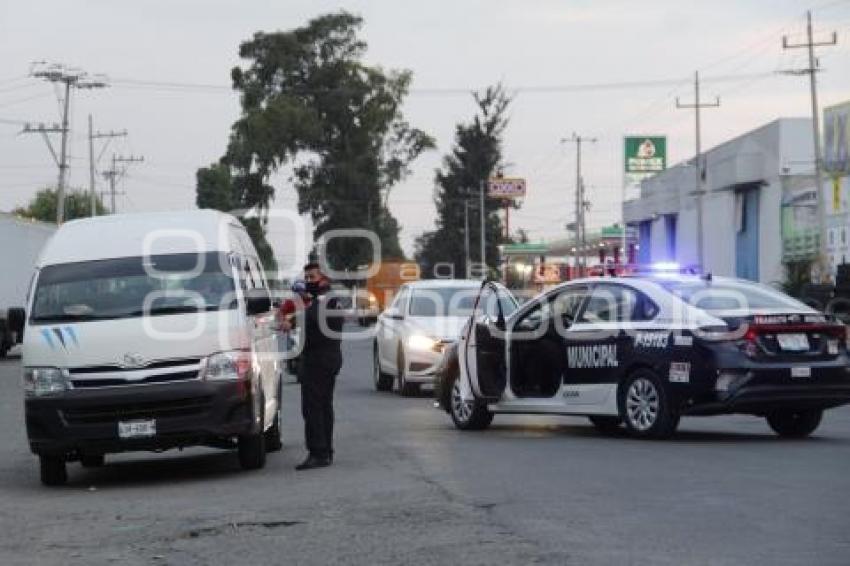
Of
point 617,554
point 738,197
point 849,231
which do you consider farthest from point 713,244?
point 617,554

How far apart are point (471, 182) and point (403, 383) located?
101 m

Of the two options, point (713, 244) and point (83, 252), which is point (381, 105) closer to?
point (713, 244)

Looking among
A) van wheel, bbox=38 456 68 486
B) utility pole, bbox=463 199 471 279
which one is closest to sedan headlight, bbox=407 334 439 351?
van wheel, bbox=38 456 68 486

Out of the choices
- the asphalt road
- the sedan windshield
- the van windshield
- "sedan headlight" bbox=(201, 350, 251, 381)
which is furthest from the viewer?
the sedan windshield

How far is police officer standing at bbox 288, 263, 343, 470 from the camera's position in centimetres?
1323

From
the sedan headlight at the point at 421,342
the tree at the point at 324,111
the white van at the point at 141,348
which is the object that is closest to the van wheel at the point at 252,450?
the white van at the point at 141,348

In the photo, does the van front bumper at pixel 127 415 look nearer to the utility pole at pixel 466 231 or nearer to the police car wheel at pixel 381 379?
the police car wheel at pixel 381 379

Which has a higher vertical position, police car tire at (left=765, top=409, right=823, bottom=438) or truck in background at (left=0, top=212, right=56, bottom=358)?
truck in background at (left=0, top=212, right=56, bottom=358)

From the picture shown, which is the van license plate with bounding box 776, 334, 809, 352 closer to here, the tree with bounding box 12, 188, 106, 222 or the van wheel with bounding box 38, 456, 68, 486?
the van wheel with bounding box 38, 456, 68, 486

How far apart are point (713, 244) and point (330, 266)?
2439cm

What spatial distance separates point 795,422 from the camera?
50.9 ft

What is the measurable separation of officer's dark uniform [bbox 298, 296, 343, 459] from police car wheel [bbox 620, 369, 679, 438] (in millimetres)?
3292

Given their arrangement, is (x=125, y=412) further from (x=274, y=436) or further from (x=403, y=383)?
(x=403, y=383)

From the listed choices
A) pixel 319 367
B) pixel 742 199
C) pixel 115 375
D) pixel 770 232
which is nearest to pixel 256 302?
pixel 319 367
